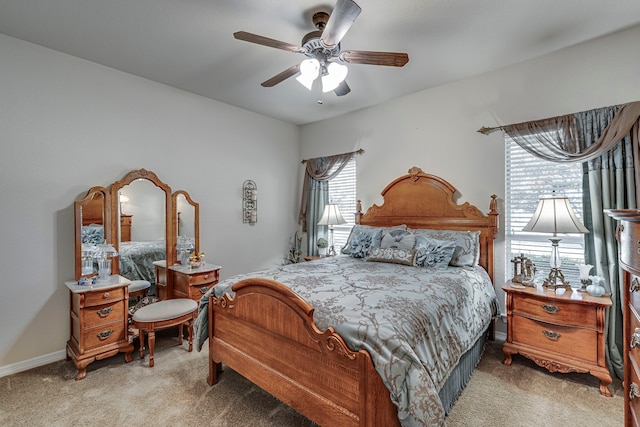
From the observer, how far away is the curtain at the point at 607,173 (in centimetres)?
232

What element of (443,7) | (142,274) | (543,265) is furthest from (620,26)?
(142,274)

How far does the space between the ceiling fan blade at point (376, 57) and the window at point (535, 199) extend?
5.58 ft

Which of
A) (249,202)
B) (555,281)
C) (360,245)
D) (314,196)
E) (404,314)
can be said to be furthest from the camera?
(314,196)

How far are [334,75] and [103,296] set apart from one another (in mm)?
2675

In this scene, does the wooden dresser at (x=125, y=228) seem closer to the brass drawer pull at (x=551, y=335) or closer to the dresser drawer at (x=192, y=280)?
the dresser drawer at (x=192, y=280)

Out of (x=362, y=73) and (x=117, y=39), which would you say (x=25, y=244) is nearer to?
(x=117, y=39)

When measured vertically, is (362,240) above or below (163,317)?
above

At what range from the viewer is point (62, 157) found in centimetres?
274

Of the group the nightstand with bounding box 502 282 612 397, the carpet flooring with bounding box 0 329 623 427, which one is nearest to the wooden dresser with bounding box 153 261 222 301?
the carpet flooring with bounding box 0 329 623 427

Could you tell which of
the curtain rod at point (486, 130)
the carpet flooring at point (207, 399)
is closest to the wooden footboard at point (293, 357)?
the carpet flooring at point (207, 399)

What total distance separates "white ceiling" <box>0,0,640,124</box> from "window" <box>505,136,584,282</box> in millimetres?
984

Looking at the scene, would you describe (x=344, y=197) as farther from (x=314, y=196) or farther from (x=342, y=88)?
(x=342, y=88)

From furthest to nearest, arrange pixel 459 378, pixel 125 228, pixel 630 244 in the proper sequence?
pixel 125 228
pixel 459 378
pixel 630 244

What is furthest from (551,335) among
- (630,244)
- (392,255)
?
(630,244)
